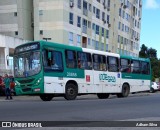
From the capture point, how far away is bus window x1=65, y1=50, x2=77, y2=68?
19.9 m

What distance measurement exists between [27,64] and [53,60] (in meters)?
1.46

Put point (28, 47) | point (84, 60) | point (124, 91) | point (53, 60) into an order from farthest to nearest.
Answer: point (124, 91) < point (84, 60) < point (28, 47) < point (53, 60)

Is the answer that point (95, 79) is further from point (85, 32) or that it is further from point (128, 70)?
point (85, 32)

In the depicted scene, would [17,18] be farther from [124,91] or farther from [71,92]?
[71,92]

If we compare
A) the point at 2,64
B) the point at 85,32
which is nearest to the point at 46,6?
the point at 85,32

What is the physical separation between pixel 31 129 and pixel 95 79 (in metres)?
13.9

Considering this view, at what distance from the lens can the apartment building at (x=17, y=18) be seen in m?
49.2

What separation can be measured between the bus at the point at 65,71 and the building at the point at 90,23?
23.0 meters

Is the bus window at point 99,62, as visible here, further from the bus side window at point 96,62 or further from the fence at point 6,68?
the fence at point 6,68

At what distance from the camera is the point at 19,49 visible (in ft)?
64.6

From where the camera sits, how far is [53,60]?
18.9 m

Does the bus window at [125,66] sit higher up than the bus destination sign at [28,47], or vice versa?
the bus destination sign at [28,47]

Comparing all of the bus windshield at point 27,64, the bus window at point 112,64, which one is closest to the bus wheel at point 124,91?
the bus window at point 112,64

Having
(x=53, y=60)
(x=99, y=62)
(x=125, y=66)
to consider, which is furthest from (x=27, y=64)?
(x=125, y=66)
